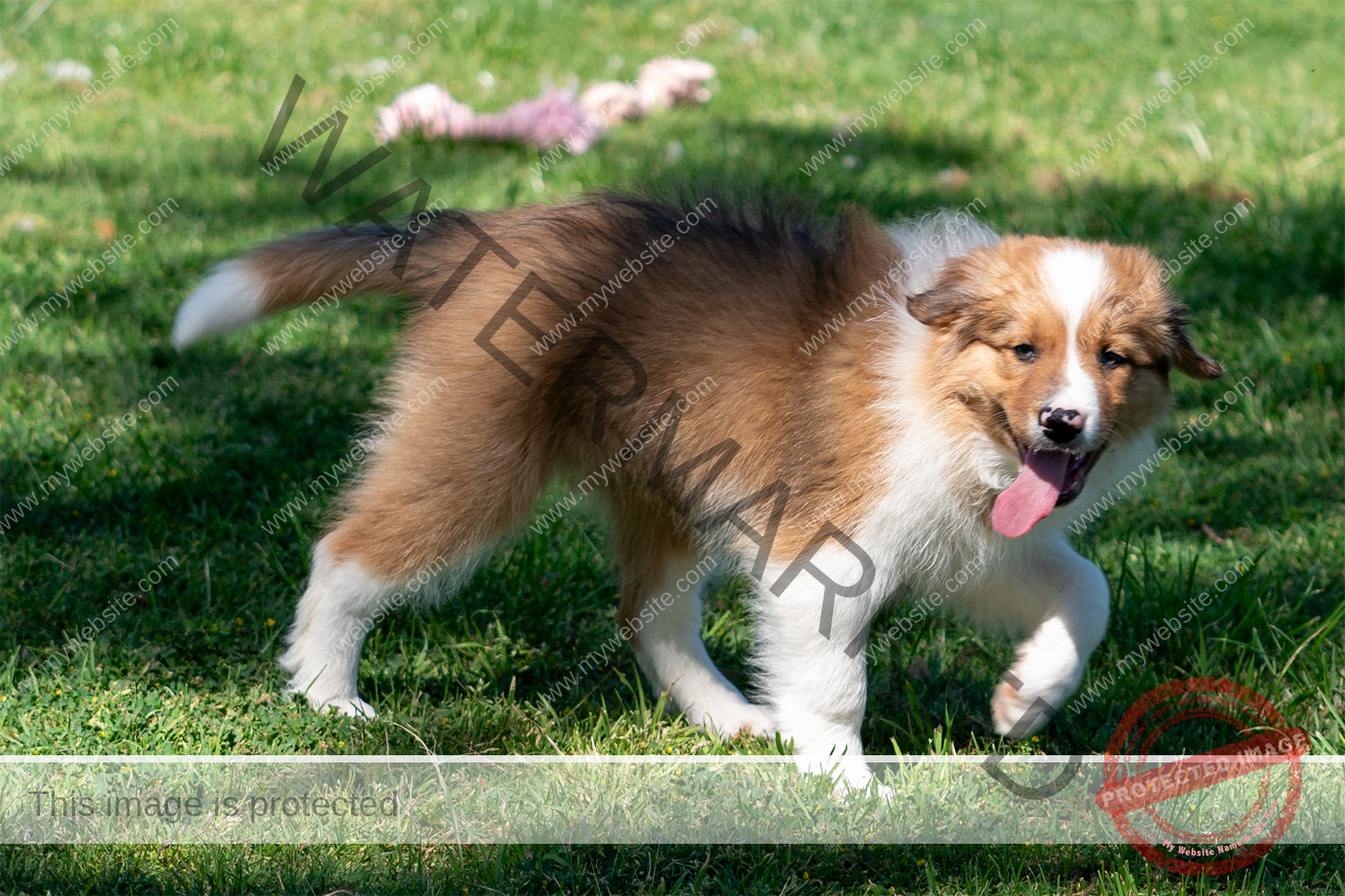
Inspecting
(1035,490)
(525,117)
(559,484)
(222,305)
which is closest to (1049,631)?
(1035,490)

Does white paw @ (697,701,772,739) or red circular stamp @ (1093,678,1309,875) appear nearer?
red circular stamp @ (1093,678,1309,875)

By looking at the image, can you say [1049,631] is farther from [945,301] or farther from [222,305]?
[222,305]

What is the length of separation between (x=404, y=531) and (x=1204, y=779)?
80.4 inches

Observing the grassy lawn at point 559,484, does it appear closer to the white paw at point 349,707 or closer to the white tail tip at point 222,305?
the white paw at point 349,707

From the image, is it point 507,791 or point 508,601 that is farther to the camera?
point 508,601

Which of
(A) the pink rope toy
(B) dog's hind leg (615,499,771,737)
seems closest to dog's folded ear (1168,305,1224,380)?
(B) dog's hind leg (615,499,771,737)

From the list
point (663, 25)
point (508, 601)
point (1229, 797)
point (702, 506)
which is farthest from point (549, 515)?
point (663, 25)

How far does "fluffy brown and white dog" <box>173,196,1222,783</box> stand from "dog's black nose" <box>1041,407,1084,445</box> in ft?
0.33

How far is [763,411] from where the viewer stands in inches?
123

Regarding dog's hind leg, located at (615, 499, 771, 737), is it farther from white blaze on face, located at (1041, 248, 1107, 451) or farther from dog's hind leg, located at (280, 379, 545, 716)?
white blaze on face, located at (1041, 248, 1107, 451)

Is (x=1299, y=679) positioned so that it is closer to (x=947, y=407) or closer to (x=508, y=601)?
(x=947, y=407)

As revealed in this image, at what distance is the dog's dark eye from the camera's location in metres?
2.76

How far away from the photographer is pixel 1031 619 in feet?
10.6

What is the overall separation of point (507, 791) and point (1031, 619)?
135cm
